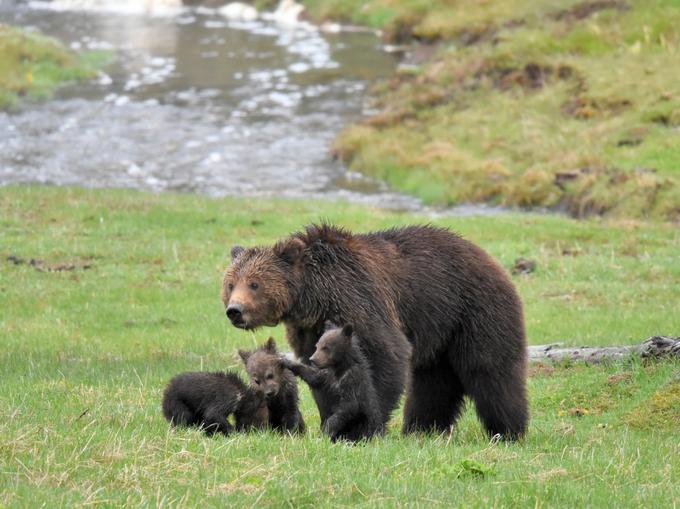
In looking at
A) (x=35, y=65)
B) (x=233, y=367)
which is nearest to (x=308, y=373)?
(x=233, y=367)

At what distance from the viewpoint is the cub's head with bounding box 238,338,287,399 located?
10047mm

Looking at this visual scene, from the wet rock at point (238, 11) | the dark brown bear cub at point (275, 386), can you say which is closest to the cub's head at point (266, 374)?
the dark brown bear cub at point (275, 386)

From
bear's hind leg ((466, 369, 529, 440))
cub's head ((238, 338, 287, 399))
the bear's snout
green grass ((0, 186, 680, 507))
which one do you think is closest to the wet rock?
green grass ((0, 186, 680, 507))

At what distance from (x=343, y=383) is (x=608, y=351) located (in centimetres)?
540

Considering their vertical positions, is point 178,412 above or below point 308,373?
below

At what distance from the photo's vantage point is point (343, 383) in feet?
32.8

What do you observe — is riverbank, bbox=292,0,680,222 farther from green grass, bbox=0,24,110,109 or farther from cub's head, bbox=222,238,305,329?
cub's head, bbox=222,238,305,329

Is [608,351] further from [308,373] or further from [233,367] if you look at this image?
[308,373]

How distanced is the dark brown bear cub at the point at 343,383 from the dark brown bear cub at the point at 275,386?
22 centimetres

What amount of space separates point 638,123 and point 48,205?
17.6 m

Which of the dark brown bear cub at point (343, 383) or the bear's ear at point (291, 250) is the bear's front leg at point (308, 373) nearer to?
the dark brown bear cub at point (343, 383)

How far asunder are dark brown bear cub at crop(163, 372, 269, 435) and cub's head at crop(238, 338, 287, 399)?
18 cm

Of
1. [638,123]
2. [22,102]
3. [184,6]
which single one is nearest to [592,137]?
[638,123]

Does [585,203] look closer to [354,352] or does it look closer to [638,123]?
[638,123]
